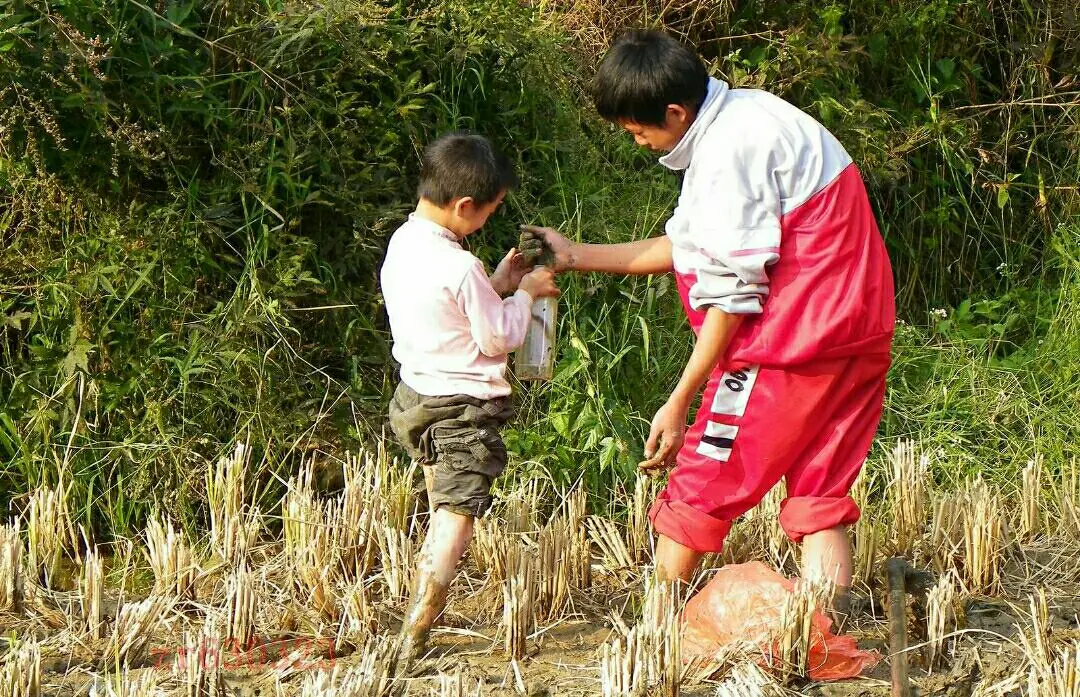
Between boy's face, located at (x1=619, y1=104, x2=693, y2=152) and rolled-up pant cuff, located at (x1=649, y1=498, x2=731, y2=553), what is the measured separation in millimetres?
1010

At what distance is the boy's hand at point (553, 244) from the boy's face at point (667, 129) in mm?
450

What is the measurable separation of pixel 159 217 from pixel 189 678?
83.0 inches

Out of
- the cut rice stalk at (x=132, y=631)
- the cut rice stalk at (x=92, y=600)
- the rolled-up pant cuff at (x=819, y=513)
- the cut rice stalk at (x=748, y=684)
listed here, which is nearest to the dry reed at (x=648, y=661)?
the cut rice stalk at (x=748, y=684)

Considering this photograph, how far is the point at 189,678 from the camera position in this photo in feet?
10.1

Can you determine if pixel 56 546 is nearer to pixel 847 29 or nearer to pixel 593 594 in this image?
pixel 593 594

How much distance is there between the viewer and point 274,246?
4660 mm

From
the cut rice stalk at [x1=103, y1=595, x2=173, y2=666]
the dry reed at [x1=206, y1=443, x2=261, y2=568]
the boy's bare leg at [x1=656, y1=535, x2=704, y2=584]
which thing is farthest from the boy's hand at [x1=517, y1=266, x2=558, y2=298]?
the cut rice stalk at [x1=103, y1=595, x2=173, y2=666]

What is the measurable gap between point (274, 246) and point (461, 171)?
4.72ft

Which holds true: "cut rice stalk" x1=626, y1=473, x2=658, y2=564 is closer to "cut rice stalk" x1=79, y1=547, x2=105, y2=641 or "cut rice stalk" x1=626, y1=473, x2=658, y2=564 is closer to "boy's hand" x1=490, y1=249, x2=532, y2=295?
"boy's hand" x1=490, y1=249, x2=532, y2=295

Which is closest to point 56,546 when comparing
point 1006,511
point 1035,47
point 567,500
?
point 567,500

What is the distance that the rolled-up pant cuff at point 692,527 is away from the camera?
11.2 feet

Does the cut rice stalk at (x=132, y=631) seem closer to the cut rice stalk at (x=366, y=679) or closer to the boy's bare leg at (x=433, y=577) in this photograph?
the cut rice stalk at (x=366, y=679)

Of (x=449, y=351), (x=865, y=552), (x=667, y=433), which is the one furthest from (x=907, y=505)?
(x=449, y=351)

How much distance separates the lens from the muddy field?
3.19 m
